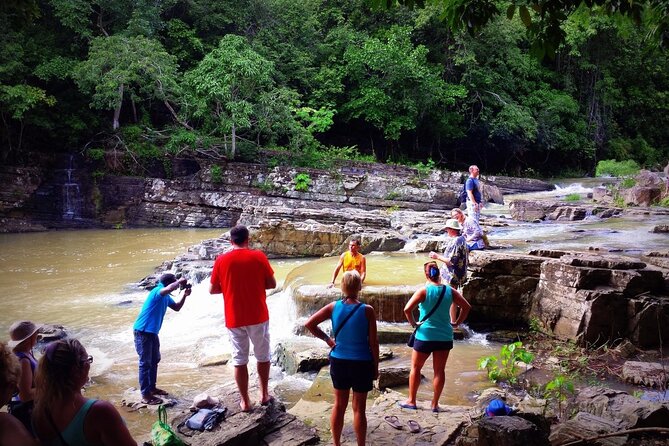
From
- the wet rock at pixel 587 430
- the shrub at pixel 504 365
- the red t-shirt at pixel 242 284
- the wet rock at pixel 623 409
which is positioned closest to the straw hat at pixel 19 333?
the red t-shirt at pixel 242 284

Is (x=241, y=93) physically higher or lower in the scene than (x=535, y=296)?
higher

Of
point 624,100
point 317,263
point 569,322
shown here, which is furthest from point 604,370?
point 624,100

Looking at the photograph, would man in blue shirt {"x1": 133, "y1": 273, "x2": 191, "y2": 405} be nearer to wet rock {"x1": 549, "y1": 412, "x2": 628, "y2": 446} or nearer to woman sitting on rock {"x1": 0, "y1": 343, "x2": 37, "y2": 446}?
woman sitting on rock {"x1": 0, "y1": 343, "x2": 37, "y2": 446}

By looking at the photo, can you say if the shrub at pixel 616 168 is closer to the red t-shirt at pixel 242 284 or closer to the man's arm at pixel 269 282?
the man's arm at pixel 269 282

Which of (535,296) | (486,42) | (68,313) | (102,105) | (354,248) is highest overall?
(486,42)

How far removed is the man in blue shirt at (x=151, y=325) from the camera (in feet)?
19.2

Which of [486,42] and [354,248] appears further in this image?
[486,42]

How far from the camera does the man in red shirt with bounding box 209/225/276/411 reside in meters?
4.78

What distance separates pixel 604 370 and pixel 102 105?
20.0 meters

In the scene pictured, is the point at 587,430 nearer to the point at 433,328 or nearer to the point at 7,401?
the point at 433,328

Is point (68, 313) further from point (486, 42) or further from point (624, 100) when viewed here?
point (624, 100)

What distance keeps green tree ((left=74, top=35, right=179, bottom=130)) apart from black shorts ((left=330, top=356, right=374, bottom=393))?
18570 millimetres

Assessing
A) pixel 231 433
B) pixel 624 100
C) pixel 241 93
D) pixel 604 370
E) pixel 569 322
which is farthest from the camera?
pixel 624 100

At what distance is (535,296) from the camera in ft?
25.7
